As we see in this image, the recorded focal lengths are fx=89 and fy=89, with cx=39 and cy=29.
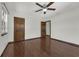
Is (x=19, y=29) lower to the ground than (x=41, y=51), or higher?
higher

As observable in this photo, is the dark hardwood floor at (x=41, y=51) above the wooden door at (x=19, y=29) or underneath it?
underneath

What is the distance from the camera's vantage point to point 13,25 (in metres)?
6.03

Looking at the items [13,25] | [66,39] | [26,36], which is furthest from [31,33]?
[66,39]

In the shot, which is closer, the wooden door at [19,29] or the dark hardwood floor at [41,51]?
the dark hardwood floor at [41,51]

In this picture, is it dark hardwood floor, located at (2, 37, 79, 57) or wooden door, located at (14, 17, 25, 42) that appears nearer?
dark hardwood floor, located at (2, 37, 79, 57)

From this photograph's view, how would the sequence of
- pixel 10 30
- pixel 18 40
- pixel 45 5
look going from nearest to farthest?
1. pixel 45 5
2. pixel 10 30
3. pixel 18 40

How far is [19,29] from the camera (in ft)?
21.6

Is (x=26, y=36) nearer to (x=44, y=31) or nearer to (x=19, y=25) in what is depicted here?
(x=19, y=25)

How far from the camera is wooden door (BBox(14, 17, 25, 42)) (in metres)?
6.21

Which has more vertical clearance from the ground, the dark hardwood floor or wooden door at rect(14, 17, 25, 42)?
wooden door at rect(14, 17, 25, 42)

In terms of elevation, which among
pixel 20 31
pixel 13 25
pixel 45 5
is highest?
pixel 45 5

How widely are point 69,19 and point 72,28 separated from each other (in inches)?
25.3

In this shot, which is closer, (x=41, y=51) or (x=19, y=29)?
(x=41, y=51)

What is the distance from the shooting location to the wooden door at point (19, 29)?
621 centimetres
